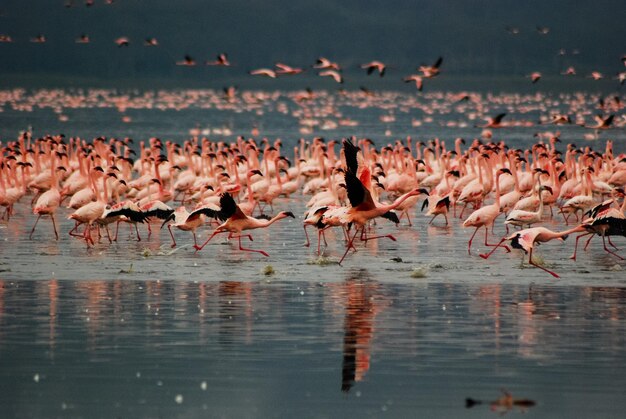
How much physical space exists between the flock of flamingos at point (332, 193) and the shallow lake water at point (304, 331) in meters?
0.51

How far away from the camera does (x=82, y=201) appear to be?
21.8m

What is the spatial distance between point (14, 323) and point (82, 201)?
28.3ft

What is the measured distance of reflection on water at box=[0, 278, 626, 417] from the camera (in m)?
10.4

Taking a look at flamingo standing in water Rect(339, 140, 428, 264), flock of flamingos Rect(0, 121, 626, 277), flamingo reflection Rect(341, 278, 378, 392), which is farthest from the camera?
flock of flamingos Rect(0, 121, 626, 277)

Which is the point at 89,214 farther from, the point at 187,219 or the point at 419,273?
the point at 419,273

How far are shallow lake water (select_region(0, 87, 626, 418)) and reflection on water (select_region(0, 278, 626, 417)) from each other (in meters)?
0.02

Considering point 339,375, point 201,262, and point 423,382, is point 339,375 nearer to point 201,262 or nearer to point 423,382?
point 423,382

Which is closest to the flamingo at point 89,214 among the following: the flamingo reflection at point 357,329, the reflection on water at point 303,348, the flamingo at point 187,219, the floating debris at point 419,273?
the flamingo at point 187,219

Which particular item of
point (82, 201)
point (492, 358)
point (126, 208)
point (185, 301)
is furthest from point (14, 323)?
point (82, 201)

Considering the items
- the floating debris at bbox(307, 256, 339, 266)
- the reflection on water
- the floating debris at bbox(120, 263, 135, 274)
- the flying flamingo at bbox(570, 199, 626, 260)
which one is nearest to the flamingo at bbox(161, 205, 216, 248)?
the floating debris at bbox(307, 256, 339, 266)

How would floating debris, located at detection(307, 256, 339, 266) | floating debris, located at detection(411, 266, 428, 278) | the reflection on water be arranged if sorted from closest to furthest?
the reflection on water < floating debris, located at detection(411, 266, 428, 278) < floating debris, located at detection(307, 256, 339, 266)

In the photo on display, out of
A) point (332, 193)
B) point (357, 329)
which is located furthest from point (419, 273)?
point (332, 193)

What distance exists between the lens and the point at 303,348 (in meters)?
12.2

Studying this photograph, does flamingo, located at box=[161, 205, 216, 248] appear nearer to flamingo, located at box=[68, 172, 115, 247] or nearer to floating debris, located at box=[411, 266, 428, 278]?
flamingo, located at box=[68, 172, 115, 247]
